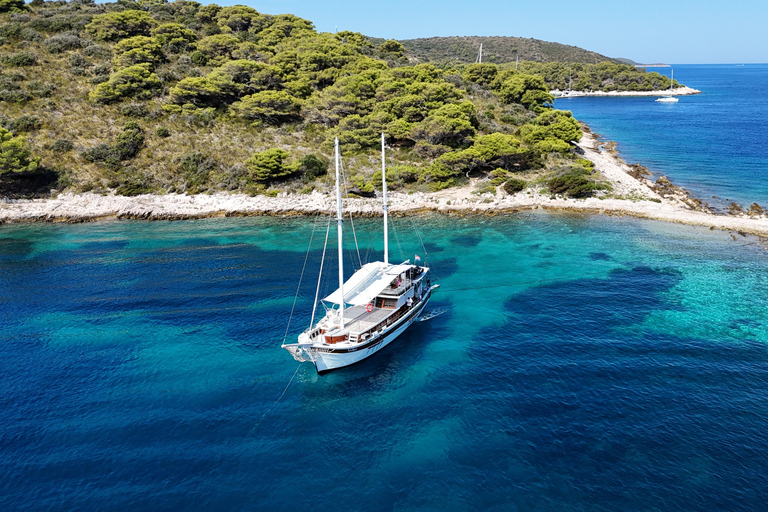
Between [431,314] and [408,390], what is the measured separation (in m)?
10.4

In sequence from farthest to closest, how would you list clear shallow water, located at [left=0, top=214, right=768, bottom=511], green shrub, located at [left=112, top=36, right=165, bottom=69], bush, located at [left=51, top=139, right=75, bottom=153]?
green shrub, located at [left=112, top=36, right=165, bottom=69] → bush, located at [left=51, top=139, right=75, bottom=153] → clear shallow water, located at [left=0, top=214, right=768, bottom=511]

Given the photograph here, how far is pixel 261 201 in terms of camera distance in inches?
2552

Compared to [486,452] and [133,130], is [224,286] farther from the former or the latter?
[133,130]

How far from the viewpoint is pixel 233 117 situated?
268 ft

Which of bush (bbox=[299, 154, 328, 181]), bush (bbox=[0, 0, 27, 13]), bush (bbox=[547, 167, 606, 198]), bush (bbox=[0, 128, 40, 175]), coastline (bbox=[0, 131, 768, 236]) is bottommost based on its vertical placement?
coastline (bbox=[0, 131, 768, 236])

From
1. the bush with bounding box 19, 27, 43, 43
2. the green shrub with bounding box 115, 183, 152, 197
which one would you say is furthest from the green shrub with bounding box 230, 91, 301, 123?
the bush with bounding box 19, 27, 43, 43

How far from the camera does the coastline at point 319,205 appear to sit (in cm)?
6091

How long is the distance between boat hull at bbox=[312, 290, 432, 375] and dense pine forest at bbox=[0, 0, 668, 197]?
36.7 m

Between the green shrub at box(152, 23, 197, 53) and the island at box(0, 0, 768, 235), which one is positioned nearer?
the island at box(0, 0, 768, 235)

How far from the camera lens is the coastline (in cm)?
6091

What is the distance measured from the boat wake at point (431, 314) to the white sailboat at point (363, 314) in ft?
1.94

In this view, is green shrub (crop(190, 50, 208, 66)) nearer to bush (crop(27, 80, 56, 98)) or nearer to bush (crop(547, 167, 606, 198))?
bush (crop(27, 80, 56, 98))

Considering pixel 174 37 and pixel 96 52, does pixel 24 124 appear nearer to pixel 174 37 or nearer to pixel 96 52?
pixel 96 52

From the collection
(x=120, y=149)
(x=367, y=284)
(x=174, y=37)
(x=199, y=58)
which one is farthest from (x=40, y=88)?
(x=367, y=284)
